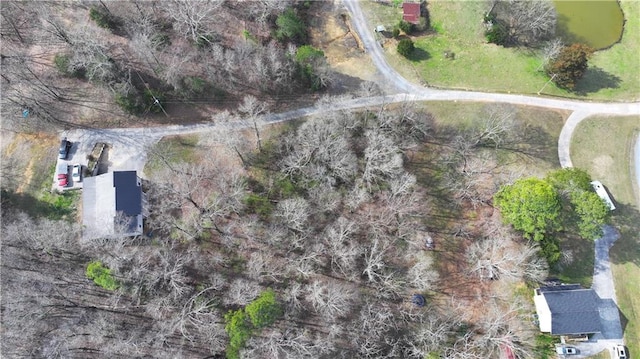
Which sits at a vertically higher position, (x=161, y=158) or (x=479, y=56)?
(x=479, y=56)

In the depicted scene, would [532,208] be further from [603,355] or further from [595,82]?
[595,82]

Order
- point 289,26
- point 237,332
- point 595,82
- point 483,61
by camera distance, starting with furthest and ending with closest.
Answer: point 483,61, point 289,26, point 595,82, point 237,332

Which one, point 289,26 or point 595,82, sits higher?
point 289,26

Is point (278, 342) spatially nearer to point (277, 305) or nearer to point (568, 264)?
point (277, 305)

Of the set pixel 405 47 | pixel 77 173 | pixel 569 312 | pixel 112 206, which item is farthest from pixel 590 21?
pixel 77 173

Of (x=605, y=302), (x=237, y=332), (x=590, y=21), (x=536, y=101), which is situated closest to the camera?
(x=237, y=332)

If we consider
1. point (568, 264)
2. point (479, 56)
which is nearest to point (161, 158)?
point (479, 56)
